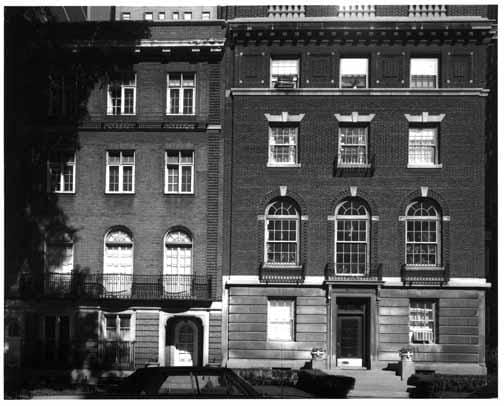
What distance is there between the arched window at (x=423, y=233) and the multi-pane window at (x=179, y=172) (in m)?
5.04

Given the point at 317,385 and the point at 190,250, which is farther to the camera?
the point at 190,250

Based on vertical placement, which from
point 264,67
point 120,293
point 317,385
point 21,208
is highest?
point 264,67

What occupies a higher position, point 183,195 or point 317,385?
point 183,195

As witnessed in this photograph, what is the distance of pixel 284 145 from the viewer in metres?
20.9

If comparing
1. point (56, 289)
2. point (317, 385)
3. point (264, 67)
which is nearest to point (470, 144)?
point (264, 67)

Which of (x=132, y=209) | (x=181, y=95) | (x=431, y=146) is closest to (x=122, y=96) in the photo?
(x=181, y=95)

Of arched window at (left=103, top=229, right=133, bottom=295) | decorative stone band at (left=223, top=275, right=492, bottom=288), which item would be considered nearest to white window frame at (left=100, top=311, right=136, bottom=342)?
arched window at (left=103, top=229, right=133, bottom=295)

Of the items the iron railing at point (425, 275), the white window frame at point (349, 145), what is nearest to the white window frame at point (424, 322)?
the iron railing at point (425, 275)

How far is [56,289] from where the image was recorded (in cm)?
2022

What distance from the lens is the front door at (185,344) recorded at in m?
20.1

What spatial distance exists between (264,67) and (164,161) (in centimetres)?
317

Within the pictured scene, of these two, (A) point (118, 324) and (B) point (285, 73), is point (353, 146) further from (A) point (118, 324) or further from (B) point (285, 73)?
(A) point (118, 324)

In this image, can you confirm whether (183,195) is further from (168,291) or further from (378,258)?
(378,258)

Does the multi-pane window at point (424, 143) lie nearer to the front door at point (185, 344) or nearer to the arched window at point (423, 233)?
the arched window at point (423, 233)
